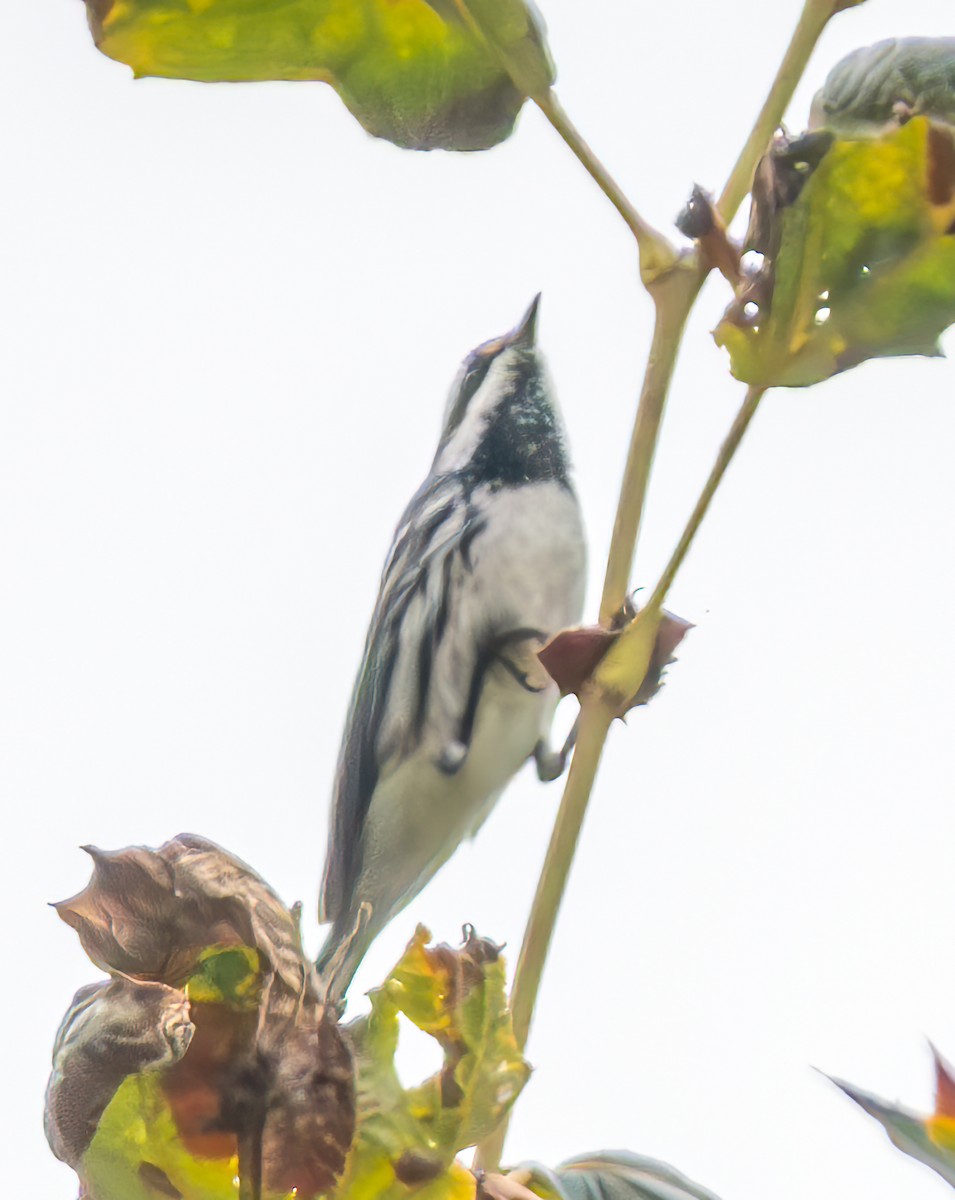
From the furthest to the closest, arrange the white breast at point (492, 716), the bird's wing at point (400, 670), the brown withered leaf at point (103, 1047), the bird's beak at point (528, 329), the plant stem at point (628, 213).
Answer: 1. the bird's beak at point (528, 329)
2. the bird's wing at point (400, 670)
3. the white breast at point (492, 716)
4. the plant stem at point (628, 213)
5. the brown withered leaf at point (103, 1047)

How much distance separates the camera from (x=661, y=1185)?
0.47 meters

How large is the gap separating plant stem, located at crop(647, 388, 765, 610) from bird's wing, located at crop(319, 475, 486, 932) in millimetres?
849

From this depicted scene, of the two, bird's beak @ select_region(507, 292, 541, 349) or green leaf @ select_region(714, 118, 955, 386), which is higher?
bird's beak @ select_region(507, 292, 541, 349)

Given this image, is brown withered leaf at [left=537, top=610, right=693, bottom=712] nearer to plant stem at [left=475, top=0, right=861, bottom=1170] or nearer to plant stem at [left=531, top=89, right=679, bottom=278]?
plant stem at [left=475, top=0, right=861, bottom=1170]

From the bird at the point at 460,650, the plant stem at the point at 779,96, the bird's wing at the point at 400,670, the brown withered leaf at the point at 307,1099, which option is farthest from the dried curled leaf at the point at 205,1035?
the bird's wing at the point at 400,670

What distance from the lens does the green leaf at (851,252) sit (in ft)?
1.41

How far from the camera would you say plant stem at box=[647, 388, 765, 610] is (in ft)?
1.46

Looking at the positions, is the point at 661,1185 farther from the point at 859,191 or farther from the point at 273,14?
the point at 273,14

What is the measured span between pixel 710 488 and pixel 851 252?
0.25 ft

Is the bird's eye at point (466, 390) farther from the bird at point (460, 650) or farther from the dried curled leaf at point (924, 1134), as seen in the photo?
the dried curled leaf at point (924, 1134)

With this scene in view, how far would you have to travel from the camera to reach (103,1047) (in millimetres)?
381

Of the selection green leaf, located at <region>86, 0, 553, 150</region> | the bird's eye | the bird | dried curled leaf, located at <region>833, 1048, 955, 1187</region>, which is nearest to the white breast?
the bird

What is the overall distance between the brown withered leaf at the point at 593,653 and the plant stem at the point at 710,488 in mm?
18

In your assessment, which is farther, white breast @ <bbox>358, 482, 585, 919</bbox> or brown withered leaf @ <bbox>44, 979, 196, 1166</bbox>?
white breast @ <bbox>358, 482, 585, 919</bbox>
